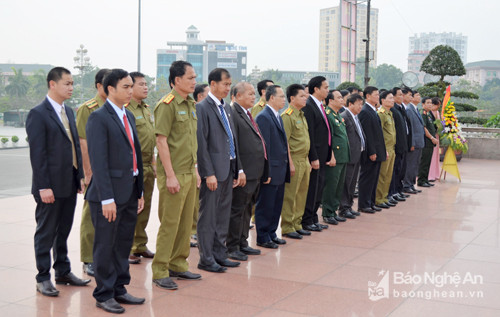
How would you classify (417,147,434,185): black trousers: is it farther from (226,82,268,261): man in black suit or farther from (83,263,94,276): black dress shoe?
(83,263,94,276): black dress shoe

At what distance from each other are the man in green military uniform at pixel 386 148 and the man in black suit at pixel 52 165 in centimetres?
509

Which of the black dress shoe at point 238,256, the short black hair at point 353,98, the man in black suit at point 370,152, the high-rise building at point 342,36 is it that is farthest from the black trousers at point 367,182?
the high-rise building at point 342,36

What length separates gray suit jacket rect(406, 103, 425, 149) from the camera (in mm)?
10031

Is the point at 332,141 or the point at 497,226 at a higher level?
the point at 332,141

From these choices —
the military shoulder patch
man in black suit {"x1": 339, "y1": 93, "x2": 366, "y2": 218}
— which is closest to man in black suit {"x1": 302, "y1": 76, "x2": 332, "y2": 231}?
man in black suit {"x1": 339, "y1": 93, "x2": 366, "y2": 218}

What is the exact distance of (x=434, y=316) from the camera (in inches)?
164

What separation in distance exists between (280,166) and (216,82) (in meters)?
1.27

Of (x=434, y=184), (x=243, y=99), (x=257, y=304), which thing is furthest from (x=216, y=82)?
(x=434, y=184)

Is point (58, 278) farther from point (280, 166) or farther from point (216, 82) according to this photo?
point (280, 166)

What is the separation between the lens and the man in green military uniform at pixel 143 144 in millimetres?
5438

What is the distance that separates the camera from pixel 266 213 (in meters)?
6.12

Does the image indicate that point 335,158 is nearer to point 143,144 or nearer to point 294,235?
point 294,235

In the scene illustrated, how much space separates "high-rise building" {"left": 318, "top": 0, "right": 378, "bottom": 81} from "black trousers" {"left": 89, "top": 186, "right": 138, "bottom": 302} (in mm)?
14817

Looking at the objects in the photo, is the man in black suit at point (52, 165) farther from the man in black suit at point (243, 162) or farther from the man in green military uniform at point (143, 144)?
the man in black suit at point (243, 162)
